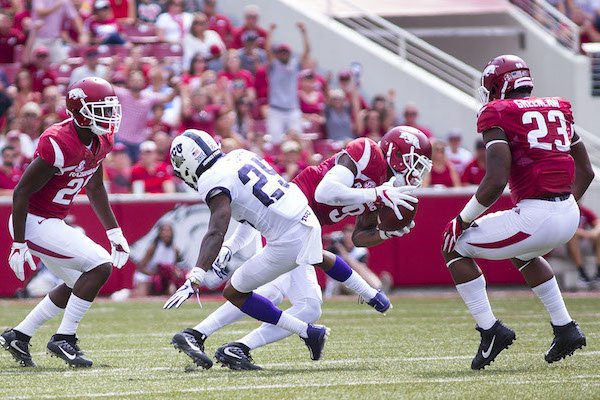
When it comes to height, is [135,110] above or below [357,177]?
below

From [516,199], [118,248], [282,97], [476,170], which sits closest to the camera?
[516,199]

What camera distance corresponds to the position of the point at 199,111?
547 inches

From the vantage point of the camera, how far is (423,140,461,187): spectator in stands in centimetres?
1342

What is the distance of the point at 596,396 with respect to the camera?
18.1 feet

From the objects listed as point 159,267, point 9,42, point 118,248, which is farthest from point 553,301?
point 9,42

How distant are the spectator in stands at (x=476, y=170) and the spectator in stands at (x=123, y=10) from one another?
545 cm

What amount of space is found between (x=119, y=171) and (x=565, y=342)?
7.66 m

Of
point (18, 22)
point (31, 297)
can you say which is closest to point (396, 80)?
point (18, 22)

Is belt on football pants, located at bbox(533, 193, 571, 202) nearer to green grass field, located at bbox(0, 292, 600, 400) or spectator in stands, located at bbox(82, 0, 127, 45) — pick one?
green grass field, located at bbox(0, 292, 600, 400)

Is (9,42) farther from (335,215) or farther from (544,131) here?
(544,131)

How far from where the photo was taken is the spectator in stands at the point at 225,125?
531 inches

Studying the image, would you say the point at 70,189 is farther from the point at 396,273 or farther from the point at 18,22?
the point at 18,22

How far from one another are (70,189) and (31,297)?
567 centimetres

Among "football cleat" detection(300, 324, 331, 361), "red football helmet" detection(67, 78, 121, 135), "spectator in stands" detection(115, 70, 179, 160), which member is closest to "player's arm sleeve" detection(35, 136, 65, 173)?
"red football helmet" detection(67, 78, 121, 135)
